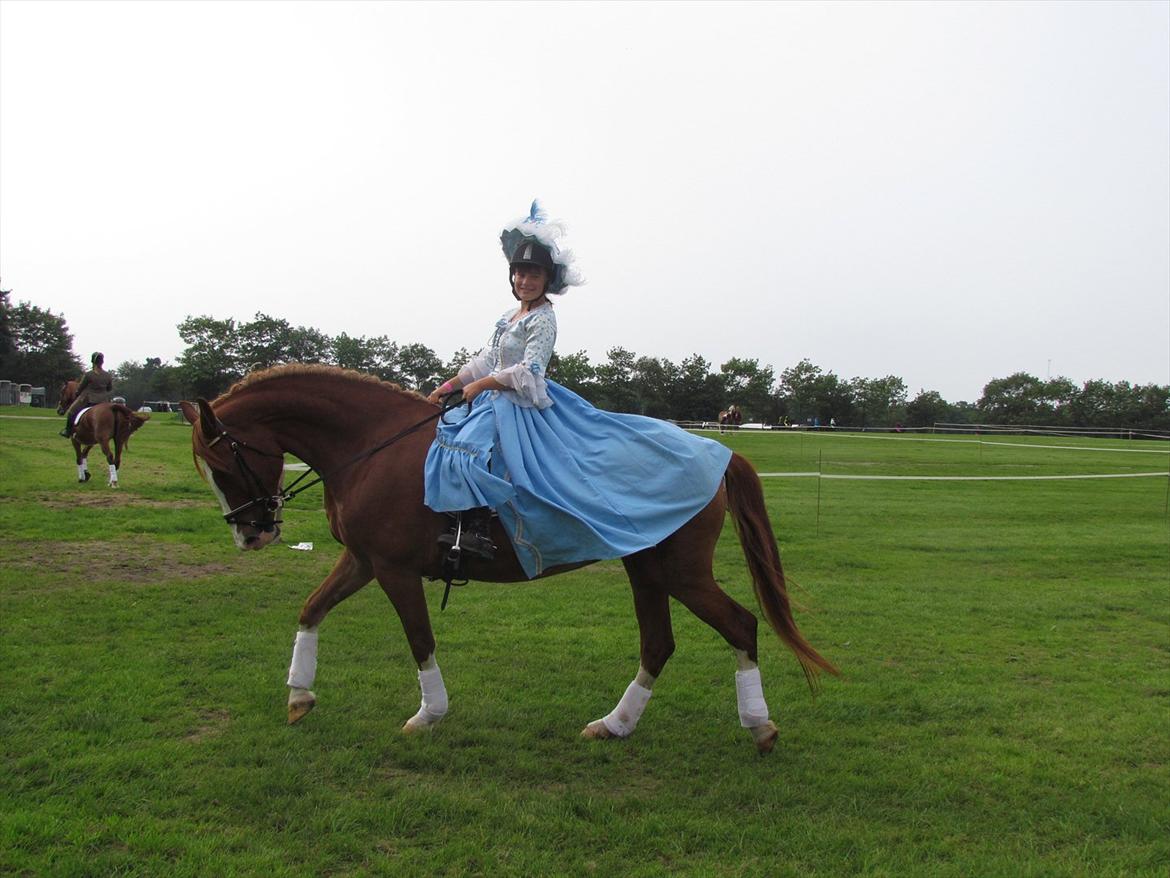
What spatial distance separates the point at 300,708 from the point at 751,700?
2817 millimetres

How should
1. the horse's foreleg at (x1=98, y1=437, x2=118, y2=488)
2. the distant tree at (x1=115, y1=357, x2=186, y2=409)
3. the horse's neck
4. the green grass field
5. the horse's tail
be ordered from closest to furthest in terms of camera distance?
1. the green grass field
2. the horse's neck
3. the horse's tail
4. the horse's foreleg at (x1=98, y1=437, x2=118, y2=488)
5. the distant tree at (x1=115, y1=357, x2=186, y2=409)

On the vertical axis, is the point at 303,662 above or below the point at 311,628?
below

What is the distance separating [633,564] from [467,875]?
225cm

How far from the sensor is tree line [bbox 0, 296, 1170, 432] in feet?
199

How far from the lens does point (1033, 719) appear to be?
577 centimetres

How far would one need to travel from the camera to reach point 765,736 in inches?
202

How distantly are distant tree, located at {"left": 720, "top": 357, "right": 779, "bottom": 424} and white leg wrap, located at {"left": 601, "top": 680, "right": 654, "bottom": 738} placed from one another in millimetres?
61403

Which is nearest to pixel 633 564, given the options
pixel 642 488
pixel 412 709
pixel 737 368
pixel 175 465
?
pixel 642 488

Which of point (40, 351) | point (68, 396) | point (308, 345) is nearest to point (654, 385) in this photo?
point (308, 345)

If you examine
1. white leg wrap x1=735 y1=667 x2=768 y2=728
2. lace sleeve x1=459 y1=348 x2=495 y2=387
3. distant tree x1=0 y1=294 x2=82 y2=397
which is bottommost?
white leg wrap x1=735 y1=667 x2=768 y2=728

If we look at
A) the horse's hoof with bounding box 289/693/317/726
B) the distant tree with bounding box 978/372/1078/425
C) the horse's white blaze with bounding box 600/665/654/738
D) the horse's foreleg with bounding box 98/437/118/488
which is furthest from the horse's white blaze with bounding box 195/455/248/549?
the distant tree with bounding box 978/372/1078/425

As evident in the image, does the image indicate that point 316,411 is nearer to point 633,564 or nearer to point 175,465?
point 633,564

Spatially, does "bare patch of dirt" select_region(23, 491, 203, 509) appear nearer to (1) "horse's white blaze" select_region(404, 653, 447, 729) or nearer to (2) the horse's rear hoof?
(2) the horse's rear hoof

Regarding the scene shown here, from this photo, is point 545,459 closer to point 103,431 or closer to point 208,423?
point 208,423
